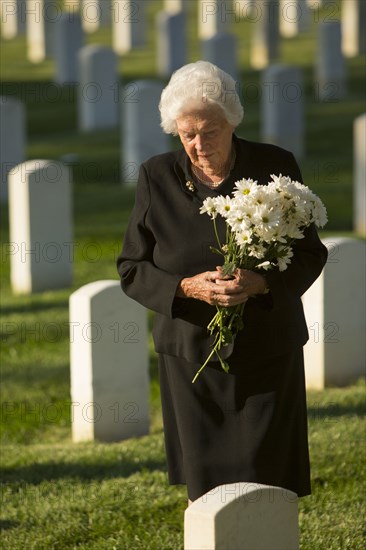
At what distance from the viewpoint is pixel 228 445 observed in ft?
13.0

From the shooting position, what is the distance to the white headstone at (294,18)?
23.4 meters

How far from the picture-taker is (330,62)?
17.5 m

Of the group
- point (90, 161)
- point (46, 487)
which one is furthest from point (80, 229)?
point (46, 487)

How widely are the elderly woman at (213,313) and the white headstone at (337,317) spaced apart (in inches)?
98.1

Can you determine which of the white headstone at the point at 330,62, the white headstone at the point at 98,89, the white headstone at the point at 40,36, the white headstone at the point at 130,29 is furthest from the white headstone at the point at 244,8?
the white headstone at the point at 98,89

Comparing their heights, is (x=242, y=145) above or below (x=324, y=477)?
above

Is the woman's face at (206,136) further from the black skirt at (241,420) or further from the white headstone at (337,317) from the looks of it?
the white headstone at (337,317)

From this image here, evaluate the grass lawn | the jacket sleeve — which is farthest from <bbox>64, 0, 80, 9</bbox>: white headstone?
the jacket sleeve

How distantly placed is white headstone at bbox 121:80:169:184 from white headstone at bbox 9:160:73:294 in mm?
3450

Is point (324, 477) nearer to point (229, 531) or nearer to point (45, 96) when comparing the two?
point (229, 531)

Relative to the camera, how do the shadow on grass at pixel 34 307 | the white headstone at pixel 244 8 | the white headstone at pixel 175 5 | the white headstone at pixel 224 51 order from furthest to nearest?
1. the white headstone at pixel 175 5
2. the white headstone at pixel 244 8
3. the white headstone at pixel 224 51
4. the shadow on grass at pixel 34 307

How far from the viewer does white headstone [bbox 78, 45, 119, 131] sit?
49.0 feet

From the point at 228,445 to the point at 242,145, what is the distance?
0.97 m

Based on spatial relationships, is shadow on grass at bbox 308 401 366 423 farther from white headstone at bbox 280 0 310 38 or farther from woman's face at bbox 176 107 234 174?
white headstone at bbox 280 0 310 38
